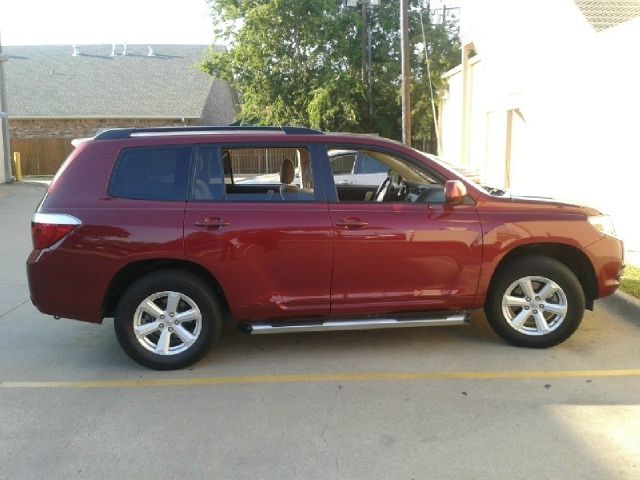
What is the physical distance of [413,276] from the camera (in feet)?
16.2

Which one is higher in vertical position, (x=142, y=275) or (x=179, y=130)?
(x=179, y=130)

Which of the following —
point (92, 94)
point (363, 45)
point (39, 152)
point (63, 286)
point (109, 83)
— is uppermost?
point (363, 45)

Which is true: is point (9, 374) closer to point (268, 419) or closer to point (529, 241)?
point (268, 419)

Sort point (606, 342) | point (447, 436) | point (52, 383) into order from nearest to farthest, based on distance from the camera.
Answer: point (447, 436), point (52, 383), point (606, 342)

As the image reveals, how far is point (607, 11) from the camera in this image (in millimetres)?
11492

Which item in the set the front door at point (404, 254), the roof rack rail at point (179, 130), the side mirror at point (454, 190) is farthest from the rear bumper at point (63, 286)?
the side mirror at point (454, 190)

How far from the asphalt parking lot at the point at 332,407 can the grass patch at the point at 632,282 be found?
0.54 m

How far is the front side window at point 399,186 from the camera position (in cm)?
505

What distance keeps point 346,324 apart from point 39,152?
31.9 metres

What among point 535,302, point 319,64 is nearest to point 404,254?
point 535,302

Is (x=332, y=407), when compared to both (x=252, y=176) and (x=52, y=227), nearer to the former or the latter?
(x=52, y=227)

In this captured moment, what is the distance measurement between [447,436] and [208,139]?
9.59ft

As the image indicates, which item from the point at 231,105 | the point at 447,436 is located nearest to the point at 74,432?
the point at 447,436

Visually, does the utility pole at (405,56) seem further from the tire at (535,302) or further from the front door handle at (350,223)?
the front door handle at (350,223)
